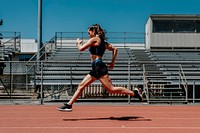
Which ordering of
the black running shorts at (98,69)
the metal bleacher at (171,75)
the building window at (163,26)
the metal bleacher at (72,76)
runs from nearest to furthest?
the black running shorts at (98,69), the metal bleacher at (171,75), the metal bleacher at (72,76), the building window at (163,26)

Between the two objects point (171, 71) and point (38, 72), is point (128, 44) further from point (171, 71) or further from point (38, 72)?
point (38, 72)

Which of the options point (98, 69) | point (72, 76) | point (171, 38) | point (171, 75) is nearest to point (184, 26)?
point (171, 38)

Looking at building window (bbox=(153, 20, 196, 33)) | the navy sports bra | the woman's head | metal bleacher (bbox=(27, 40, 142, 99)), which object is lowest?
metal bleacher (bbox=(27, 40, 142, 99))

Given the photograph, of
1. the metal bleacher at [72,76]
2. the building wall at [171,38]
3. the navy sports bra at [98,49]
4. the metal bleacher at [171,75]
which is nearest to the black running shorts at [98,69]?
the navy sports bra at [98,49]

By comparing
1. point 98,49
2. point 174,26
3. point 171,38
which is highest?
point 174,26

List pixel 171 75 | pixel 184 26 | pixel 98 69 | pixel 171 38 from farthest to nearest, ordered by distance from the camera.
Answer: pixel 184 26, pixel 171 38, pixel 171 75, pixel 98 69

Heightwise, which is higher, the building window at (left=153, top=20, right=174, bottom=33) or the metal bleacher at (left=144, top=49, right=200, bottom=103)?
the building window at (left=153, top=20, right=174, bottom=33)

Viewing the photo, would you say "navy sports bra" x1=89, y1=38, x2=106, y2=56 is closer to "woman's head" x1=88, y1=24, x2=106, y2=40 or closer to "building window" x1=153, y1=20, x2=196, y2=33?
"woman's head" x1=88, y1=24, x2=106, y2=40

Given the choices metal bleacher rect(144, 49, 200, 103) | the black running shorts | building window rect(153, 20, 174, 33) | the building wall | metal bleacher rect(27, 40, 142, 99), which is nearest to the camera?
the black running shorts

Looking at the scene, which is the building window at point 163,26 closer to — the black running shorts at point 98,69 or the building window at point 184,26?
the building window at point 184,26

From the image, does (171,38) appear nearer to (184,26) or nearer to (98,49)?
(184,26)

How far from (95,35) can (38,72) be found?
9289 mm

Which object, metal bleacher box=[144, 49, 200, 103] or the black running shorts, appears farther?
metal bleacher box=[144, 49, 200, 103]

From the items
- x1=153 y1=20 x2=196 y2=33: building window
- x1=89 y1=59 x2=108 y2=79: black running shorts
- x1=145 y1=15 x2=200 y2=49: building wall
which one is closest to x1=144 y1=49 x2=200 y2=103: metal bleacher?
x1=145 y1=15 x2=200 y2=49: building wall
